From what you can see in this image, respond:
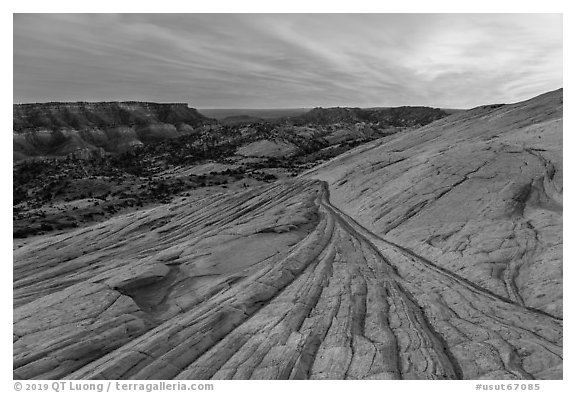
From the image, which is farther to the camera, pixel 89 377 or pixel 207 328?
pixel 207 328

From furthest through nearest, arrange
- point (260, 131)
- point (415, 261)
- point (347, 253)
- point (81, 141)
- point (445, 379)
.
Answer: point (81, 141) → point (260, 131) → point (347, 253) → point (415, 261) → point (445, 379)

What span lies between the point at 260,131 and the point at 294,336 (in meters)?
119

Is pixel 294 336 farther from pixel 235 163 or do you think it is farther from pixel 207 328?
pixel 235 163

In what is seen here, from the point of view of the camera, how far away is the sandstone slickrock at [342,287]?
11586 mm

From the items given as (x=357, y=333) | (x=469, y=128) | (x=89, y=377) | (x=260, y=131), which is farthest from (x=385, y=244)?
(x=260, y=131)

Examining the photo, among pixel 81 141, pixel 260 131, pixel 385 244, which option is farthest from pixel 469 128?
pixel 81 141

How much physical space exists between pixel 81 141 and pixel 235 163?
144031mm

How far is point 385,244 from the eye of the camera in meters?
19.4

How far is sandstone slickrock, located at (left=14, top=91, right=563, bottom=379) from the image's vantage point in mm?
11586

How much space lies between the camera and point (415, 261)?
17094 millimetres

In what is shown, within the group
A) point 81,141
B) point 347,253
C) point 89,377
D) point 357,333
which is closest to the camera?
point 89,377

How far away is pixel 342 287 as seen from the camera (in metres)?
15.3

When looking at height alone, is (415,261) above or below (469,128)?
below

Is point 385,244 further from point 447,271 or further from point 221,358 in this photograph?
point 221,358
